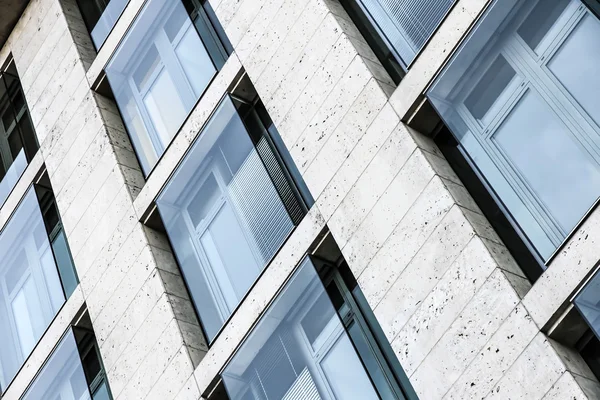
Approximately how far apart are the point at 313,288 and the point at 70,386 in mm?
5725

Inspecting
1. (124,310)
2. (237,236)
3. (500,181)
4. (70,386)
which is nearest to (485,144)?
(500,181)

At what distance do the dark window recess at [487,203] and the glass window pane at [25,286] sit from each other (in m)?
8.10

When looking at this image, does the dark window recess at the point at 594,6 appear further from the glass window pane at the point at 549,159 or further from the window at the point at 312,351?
the window at the point at 312,351

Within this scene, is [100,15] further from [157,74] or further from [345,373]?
[345,373]

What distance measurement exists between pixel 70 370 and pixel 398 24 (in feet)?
25.9

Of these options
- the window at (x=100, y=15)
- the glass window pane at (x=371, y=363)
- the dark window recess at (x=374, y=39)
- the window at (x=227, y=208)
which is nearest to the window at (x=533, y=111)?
the dark window recess at (x=374, y=39)

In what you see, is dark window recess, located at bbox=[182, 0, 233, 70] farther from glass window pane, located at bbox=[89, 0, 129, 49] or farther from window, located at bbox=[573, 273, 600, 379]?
window, located at bbox=[573, 273, 600, 379]

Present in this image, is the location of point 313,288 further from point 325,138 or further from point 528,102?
point 528,102

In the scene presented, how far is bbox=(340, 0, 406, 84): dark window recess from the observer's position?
1377cm

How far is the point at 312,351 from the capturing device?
13.2m

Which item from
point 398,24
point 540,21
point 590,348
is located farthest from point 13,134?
point 590,348

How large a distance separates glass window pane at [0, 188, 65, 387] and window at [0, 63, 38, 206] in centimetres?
105

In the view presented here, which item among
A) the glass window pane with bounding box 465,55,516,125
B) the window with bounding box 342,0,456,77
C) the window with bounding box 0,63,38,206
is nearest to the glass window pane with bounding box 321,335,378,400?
the glass window pane with bounding box 465,55,516,125

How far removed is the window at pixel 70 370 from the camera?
17297 millimetres
